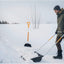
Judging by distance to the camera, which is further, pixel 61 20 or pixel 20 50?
pixel 20 50

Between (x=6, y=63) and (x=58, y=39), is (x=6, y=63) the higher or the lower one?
the lower one

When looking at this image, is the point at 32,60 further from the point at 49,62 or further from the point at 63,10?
the point at 63,10

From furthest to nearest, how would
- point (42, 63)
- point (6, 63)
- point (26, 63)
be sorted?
point (42, 63)
point (26, 63)
point (6, 63)

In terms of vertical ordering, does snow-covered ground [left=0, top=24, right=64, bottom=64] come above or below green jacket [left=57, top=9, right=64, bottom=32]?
below

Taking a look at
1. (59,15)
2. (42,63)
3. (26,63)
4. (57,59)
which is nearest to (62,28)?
(59,15)

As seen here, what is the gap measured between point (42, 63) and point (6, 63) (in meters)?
1.25

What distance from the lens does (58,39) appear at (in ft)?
14.5

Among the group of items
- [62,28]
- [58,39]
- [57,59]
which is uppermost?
[62,28]

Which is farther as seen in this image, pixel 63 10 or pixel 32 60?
pixel 63 10

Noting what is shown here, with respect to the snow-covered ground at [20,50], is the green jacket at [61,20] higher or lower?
higher

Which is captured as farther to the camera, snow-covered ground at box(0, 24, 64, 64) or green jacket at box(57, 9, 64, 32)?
green jacket at box(57, 9, 64, 32)

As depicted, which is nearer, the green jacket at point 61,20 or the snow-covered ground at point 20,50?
the snow-covered ground at point 20,50

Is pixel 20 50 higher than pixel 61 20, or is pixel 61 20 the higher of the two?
pixel 61 20

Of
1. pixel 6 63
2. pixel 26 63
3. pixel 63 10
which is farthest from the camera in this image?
pixel 63 10
